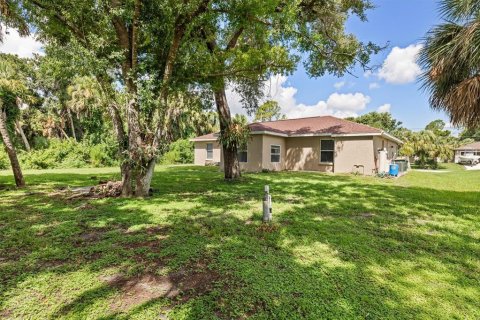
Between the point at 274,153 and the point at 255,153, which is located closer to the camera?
the point at 255,153

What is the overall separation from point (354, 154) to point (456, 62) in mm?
9851

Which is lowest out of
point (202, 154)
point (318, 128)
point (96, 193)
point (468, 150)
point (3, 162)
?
point (96, 193)

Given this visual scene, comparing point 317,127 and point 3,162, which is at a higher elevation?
point 317,127

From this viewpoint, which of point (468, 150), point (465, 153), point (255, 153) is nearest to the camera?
point (255, 153)

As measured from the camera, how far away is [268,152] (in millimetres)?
16562

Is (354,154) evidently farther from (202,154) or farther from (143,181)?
(143,181)

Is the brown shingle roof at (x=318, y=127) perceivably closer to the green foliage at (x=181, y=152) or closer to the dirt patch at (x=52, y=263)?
the green foliage at (x=181, y=152)

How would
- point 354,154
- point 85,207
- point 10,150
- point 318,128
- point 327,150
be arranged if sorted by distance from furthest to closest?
point 318,128
point 327,150
point 354,154
point 10,150
point 85,207

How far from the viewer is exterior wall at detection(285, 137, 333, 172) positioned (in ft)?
55.6

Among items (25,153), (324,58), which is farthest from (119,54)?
(25,153)

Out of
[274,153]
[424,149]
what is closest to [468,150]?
[424,149]

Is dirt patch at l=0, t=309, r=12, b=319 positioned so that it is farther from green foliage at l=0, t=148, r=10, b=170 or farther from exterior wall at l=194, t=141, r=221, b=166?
green foliage at l=0, t=148, r=10, b=170

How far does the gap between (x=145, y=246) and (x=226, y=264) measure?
4.40 feet

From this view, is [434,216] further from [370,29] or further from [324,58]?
[370,29]
